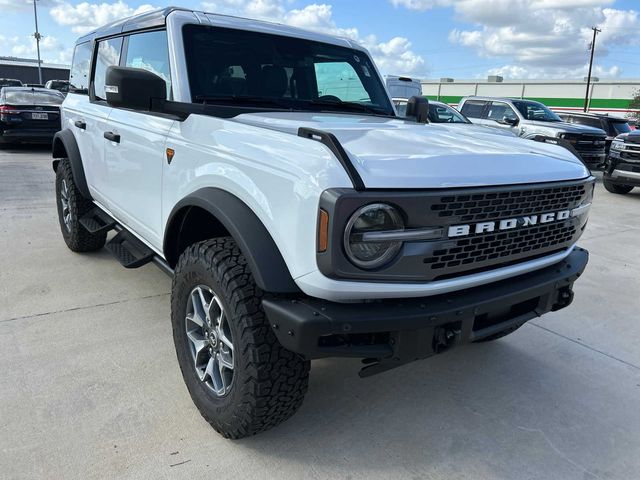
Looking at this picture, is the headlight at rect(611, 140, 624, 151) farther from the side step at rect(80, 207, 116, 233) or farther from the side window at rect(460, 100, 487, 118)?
the side step at rect(80, 207, 116, 233)

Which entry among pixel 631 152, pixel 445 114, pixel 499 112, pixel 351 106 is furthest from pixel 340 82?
pixel 499 112

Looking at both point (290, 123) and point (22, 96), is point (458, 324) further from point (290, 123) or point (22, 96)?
point (22, 96)

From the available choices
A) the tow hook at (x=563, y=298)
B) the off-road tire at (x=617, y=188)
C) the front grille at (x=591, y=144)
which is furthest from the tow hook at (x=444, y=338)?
the front grille at (x=591, y=144)

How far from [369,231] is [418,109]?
7.35 feet

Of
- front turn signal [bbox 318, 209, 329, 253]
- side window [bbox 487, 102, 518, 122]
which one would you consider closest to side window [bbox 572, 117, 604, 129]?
side window [bbox 487, 102, 518, 122]

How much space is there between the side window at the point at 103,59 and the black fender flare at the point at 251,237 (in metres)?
2.17

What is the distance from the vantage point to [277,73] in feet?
10.9

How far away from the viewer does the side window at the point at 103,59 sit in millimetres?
4030

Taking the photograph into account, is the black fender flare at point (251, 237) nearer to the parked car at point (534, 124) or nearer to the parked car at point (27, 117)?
the parked car at point (534, 124)

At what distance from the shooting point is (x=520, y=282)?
8.00 feet

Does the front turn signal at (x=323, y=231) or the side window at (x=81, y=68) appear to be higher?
the side window at (x=81, y=68)

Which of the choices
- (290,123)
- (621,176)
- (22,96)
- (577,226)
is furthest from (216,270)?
(22,96)

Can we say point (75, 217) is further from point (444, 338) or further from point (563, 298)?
point (563, 298)

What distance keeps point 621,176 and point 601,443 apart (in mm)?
9142
